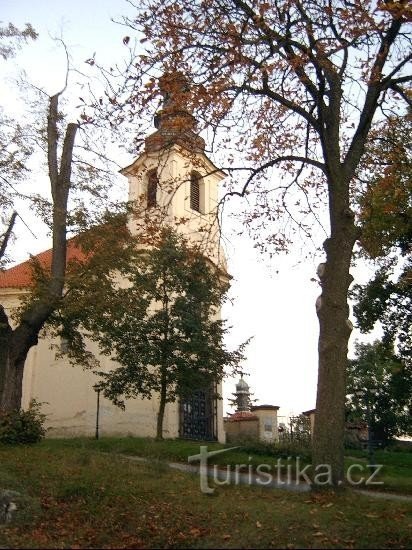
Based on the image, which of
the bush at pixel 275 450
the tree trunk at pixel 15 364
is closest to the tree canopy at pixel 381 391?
the bush at pixel 275 450

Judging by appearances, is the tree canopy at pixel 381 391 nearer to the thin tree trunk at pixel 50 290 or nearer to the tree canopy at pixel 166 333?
the tree canopy at pixel 166 333

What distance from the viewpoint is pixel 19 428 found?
14539mm

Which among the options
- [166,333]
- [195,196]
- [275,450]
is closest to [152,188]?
[166,333]

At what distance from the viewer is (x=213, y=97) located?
32.9 ft

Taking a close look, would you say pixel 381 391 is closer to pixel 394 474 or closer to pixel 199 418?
pixel 199 418

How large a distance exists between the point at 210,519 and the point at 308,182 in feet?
25.8

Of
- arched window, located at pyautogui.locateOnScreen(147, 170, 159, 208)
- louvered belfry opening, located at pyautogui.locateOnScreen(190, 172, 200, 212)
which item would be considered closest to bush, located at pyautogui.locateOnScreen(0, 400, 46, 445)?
arched window, located at pyautogui.locateOnScreen(147, 170, 159, 208)

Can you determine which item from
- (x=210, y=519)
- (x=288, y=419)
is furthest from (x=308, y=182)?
(x=288, y=419)

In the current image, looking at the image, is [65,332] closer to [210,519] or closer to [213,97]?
[213,97]

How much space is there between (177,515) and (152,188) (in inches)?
271

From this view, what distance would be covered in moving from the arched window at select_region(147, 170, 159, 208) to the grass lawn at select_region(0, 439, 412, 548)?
522 cm

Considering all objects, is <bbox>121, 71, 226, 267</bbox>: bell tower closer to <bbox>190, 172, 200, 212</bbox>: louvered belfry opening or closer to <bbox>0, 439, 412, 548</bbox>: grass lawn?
<bbox>0, 439, 412, 548</bbox>: grass lawn

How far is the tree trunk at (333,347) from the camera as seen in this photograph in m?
8.61

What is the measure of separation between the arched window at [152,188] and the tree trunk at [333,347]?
341 cm
